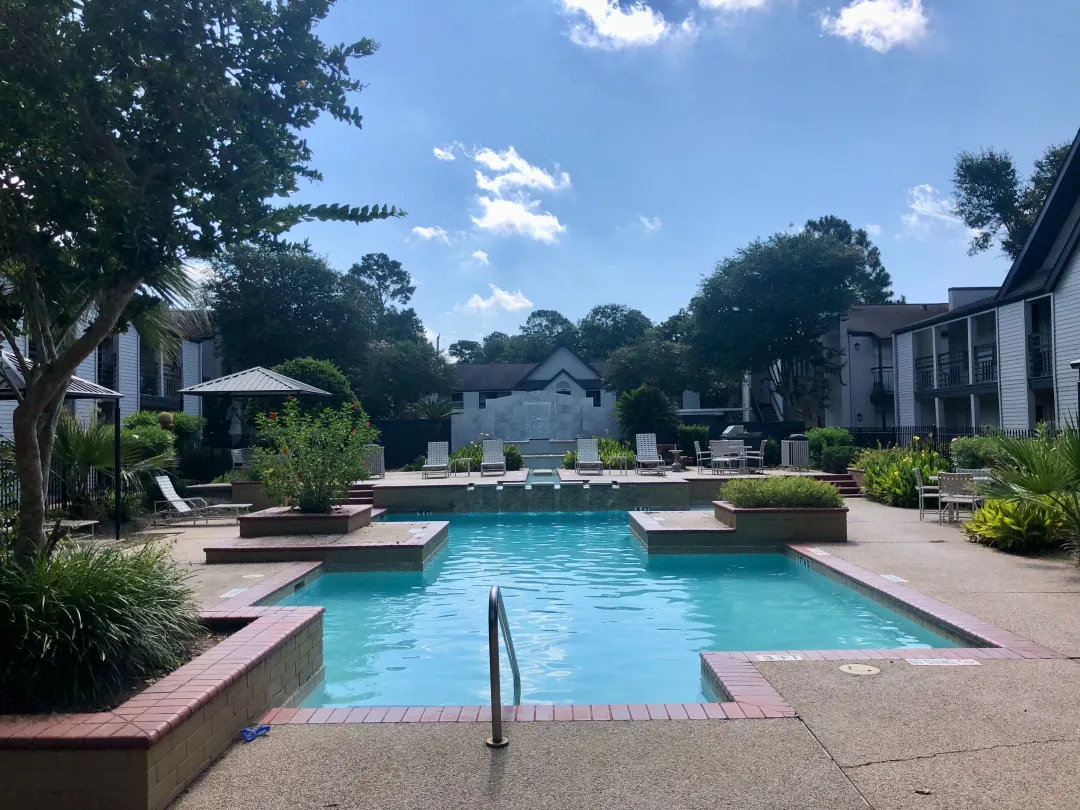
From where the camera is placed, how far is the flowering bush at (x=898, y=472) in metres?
15.4

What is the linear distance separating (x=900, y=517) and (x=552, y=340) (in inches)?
2642

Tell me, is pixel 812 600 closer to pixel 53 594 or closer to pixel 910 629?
pixel 910 629

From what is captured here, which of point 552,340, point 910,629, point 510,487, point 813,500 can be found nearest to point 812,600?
point 910,629

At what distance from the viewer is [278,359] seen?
39750 mm

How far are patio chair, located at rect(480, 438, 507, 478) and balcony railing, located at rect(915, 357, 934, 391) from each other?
18135 mm

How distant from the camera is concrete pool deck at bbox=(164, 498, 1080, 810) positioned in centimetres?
339

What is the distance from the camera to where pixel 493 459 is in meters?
21.5

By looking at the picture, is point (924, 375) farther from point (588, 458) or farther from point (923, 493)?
point (923, 493)

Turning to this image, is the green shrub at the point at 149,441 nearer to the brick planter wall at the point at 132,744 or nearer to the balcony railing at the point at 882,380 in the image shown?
the brick planter wall at the point at 132,744

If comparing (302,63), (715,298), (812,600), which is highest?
(715,298)

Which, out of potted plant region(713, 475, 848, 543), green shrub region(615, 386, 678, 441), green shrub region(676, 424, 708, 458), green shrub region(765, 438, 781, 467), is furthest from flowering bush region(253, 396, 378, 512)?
green shrub region(765, 438, 781, 467)

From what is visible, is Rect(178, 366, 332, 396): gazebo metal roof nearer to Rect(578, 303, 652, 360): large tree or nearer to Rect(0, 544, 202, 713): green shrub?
Rect(0, 544, 202, 713): green shrub

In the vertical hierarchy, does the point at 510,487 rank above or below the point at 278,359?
below

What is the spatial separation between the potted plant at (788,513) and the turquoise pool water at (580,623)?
447 millimetres
